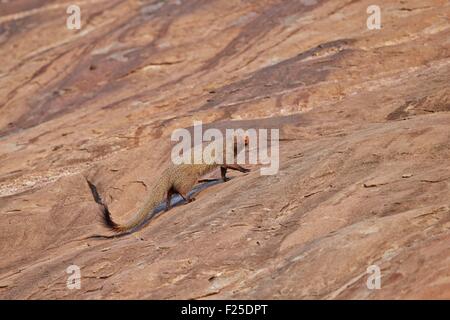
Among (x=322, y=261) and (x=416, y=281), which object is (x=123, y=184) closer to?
(x=322, y=261)

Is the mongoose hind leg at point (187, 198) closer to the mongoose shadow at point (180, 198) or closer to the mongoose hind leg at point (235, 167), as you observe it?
the mongoose shadow at point (180, 198)

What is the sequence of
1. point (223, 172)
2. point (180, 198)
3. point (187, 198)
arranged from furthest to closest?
point (180, 198)
point (223, 172)
point (187, 198)

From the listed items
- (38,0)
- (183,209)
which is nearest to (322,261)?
(183,209)

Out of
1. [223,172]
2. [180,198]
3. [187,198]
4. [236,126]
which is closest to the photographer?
[187,198]

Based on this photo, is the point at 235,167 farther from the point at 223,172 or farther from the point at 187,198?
the point at 187,198

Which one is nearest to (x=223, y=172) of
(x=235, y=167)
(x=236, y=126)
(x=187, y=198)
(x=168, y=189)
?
(x=235, y=167)

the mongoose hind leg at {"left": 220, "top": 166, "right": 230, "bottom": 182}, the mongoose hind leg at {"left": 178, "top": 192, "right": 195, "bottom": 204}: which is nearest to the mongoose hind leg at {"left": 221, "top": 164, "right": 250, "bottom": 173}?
the mongoose hind leg at {"left": 220, "top": 166, "right": 230, "bottom": 182}

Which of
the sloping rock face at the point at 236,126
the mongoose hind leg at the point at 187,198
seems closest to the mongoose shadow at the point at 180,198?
the mongoose hind leg at the point at 187,198

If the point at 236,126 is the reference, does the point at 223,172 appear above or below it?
below

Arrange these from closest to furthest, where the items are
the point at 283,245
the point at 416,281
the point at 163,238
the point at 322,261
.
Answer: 1. the point at 416,281
2. the point at 322,261
3. the point at 283,245
4. the point at 163,238
